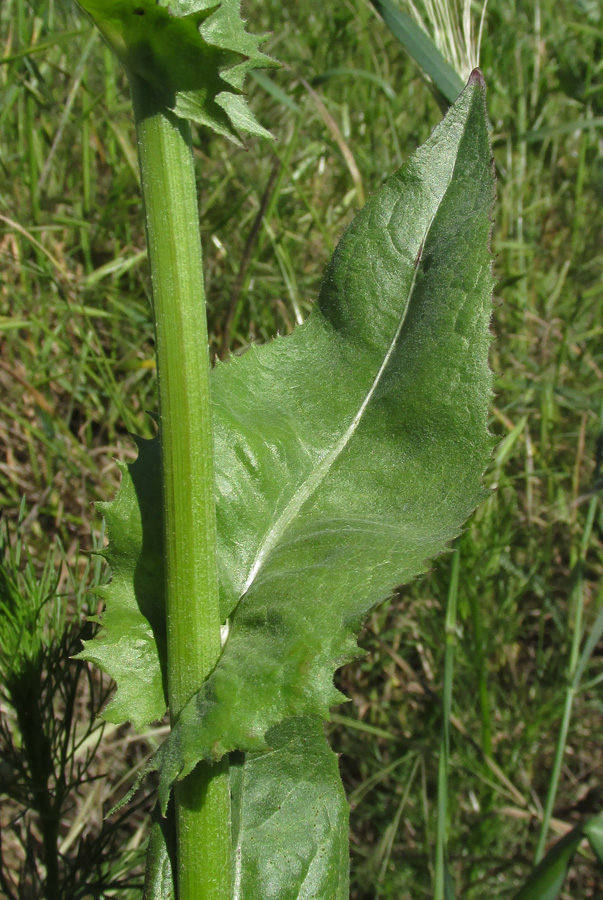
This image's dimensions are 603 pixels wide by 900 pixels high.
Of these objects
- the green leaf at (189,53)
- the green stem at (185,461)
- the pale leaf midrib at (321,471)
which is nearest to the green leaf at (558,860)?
the green stem at (185,461)

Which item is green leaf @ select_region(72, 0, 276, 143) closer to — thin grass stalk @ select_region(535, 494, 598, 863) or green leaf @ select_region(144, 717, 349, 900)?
green leaf @ select_region(144, 717, 349, 900)

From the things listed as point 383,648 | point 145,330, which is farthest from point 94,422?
point 383,648

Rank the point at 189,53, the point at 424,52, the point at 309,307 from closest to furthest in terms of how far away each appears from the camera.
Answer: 1. the point at 189,53
2. the point at 424,52
3. the point at 309,307

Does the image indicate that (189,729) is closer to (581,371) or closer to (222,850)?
(222,850)

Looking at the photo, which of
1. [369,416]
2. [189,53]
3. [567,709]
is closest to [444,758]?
[567,709]

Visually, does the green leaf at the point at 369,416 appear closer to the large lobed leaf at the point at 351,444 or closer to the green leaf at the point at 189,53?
the large lobed leaf at the point at 351,444

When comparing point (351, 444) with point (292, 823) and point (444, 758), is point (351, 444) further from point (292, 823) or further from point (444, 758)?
point (444, 758)
